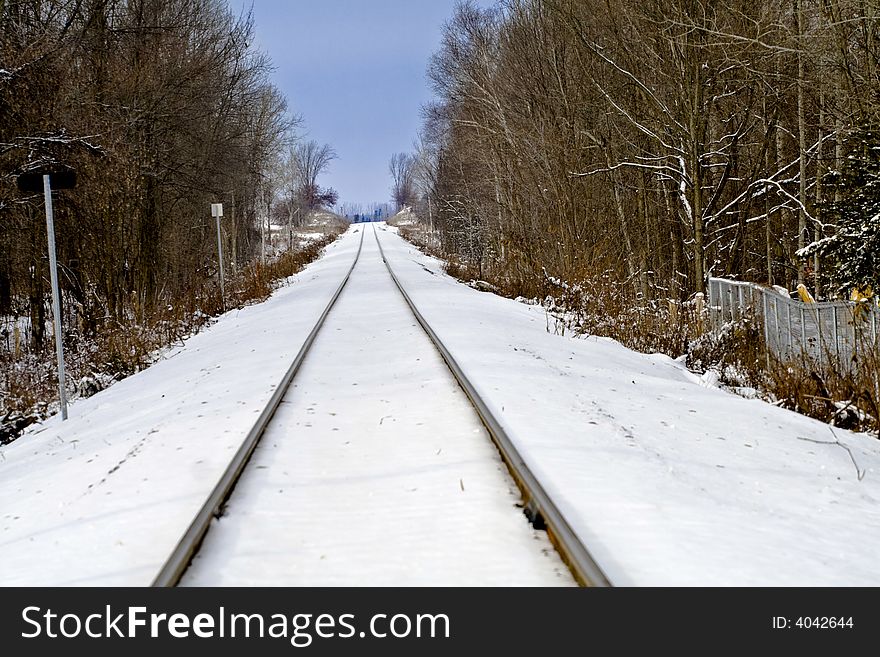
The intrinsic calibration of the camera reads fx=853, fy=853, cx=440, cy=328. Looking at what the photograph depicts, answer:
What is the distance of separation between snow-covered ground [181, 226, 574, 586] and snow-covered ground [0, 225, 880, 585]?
1.7 inches

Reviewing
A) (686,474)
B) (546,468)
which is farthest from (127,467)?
(686,474)

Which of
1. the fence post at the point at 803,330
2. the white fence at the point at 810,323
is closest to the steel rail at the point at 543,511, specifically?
the white fence at the point at 810,323

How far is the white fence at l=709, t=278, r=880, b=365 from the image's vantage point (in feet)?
29.8

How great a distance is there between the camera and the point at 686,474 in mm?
5781

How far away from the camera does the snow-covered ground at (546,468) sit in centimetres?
432

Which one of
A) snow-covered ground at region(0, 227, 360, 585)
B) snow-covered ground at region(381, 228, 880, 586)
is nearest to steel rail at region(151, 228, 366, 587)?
snow-covered ground at region(0, 227, 360, 585)

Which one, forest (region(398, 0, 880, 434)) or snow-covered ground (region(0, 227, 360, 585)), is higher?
forest (region(398, 0, 880, 434))

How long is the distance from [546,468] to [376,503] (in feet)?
3.96

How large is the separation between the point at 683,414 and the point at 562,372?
207cm

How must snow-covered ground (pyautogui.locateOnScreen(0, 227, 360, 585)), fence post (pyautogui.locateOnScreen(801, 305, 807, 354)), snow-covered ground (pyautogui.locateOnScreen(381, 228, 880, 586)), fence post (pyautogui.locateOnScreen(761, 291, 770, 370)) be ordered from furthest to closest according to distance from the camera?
fence post (pyautogui.locateOnScreen(761, 291, 770, 370)) → fence post (pyautogui.locateOnScreen(801, 305, 807, 354)) → snow-covered ground (pyautogui.locateOnScreen(0, 227, 360, 585)) → snow-covered ground (pyautogui.locateOnScreen(381, 228, 880, 586))

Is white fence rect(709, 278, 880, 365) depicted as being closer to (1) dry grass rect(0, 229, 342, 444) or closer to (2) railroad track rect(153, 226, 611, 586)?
(2) railroad track rect(153, 226, 611, 586)

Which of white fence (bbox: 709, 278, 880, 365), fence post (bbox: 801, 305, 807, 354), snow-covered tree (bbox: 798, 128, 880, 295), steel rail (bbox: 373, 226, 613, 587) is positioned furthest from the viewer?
fence post (bbox: 801, 305, 807, 354)

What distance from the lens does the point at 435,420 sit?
271 inches

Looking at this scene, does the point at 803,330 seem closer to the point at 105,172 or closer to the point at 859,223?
the point at 859,223
